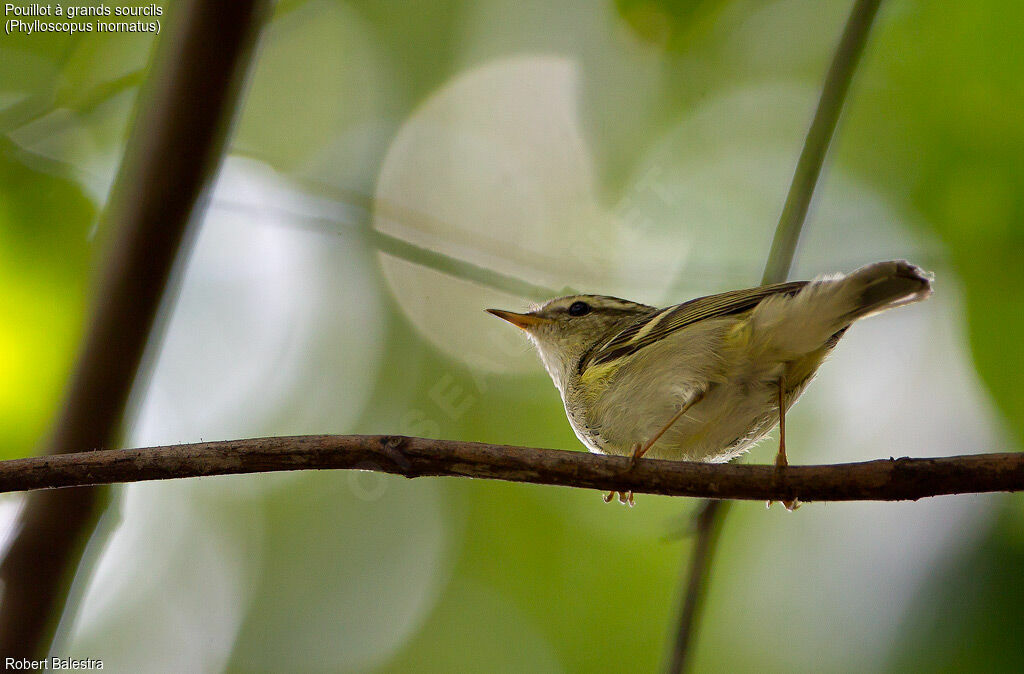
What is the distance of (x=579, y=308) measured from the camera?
5.31 metres

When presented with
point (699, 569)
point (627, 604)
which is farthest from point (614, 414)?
point (627, 604)

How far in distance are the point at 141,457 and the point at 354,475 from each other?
121 inches

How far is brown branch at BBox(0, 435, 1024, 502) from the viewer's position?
217 cm

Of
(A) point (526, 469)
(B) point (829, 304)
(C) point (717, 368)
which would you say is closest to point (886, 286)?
(B) point (829, 304)

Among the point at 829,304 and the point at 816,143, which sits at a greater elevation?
the point at 816,143

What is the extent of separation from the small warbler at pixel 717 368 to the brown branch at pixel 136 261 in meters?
1.96

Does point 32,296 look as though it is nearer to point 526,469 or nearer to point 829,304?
point 526,469

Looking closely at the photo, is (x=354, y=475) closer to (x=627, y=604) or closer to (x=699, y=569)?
(x=627, y=604)

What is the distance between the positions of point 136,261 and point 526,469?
57.2 inches

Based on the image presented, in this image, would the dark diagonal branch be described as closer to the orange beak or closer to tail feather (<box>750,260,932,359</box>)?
tail feather (<box>750,260,932,359</box>)

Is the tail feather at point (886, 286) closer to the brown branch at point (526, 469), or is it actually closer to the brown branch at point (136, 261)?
the brown branch at point (526, 469)

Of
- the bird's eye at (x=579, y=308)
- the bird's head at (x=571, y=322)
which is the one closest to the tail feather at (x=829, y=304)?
the bird's head at (x=571, y=322)

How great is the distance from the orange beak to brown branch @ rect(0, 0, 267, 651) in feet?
9.05

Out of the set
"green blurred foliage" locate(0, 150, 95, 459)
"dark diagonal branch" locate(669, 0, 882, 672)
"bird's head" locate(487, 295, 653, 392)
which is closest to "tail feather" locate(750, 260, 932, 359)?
"dark diagonal branch" locate(669, 0, 882, 672)
